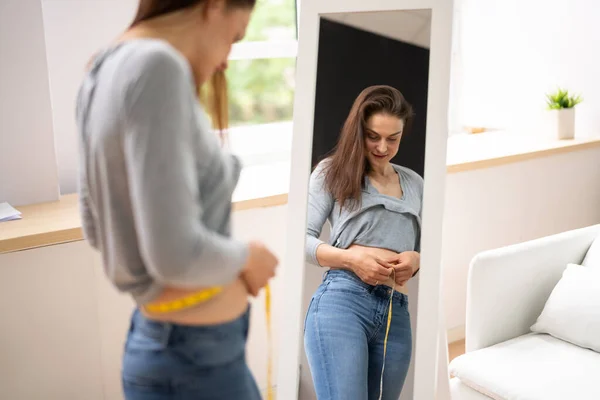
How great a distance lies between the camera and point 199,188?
927 millimetres

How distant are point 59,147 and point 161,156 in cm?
188

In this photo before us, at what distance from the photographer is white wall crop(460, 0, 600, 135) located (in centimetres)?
352

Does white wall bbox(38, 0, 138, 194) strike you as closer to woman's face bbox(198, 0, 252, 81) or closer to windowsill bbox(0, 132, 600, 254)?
windowsill bbox(0, 132, 600, 254)

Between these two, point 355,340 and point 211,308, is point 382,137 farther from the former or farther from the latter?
point 211,308

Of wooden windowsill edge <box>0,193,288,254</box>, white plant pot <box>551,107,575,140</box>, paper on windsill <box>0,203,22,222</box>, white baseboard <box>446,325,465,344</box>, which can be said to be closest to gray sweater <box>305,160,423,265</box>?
wooden windowsill edge <box>0,193,288,254</box>

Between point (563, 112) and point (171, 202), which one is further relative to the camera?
point (563, 112)

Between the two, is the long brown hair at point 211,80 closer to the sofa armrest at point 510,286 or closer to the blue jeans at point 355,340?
the blue jeans at point 355,340

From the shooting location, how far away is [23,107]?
2299 millimetres

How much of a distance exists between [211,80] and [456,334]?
2613mm

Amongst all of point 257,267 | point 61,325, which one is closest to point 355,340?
point 257,267

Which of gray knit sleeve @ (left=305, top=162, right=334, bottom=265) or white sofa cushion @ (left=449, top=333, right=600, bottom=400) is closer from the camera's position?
gray knit sleeve @ (left=305, top=162, right=334, bottom=265)

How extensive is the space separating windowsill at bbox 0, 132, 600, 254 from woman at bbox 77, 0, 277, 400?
1.16 metres

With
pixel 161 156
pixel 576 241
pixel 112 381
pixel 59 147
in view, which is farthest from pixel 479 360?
pixel 161 156

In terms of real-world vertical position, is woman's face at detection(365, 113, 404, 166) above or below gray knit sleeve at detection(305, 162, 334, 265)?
above
